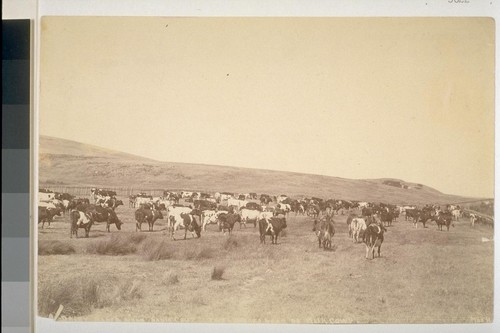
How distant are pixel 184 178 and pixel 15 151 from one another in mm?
870

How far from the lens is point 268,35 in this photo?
2.98m

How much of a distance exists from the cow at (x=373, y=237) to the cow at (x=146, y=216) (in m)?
1.05

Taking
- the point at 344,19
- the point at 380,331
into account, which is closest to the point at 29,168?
the point at 344,19

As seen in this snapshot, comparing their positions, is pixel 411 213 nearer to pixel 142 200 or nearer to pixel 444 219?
pixel 444 219

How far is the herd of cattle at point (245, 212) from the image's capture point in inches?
117

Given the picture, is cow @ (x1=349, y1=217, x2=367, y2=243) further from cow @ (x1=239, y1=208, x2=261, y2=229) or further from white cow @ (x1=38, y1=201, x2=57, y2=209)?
white cow @ (x1=38, y1=201, x2=57, y2=209)

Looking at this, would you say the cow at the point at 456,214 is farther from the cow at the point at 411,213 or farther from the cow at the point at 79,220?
the cow at the point at 79,220

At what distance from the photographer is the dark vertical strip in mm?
2975

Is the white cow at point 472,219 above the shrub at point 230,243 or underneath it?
above

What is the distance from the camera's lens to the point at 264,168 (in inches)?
117

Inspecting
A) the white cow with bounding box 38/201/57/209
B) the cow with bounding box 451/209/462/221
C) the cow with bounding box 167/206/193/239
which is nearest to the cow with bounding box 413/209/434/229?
the cow with bounding box 451/209/462/221

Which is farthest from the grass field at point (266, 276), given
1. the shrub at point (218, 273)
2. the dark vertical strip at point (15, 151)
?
the dark vertical strip at point (15, 151)

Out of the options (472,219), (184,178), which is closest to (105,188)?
(184,178)

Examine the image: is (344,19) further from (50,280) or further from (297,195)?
(50,280)
